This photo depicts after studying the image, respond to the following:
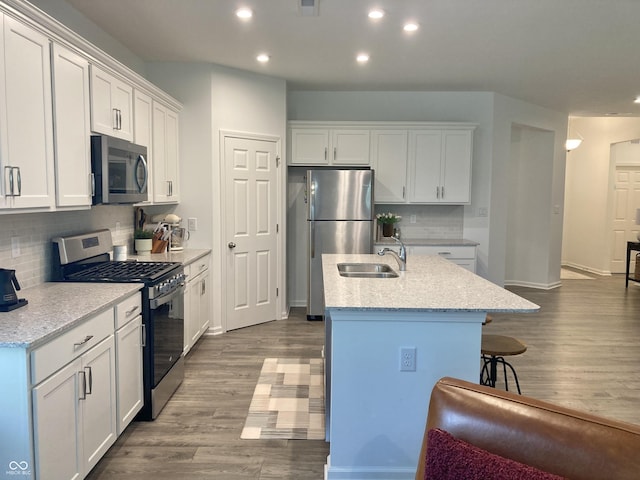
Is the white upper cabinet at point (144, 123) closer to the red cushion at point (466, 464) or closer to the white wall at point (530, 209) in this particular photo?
the red cushion at point (466, 464)

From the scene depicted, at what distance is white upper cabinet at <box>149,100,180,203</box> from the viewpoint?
3996 millimetres

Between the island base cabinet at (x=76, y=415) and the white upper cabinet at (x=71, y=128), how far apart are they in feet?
2.85

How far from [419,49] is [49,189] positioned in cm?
322

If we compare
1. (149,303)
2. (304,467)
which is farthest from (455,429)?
(149,303)

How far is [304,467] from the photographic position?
2.47 metres

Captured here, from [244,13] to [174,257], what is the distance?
2009 mm

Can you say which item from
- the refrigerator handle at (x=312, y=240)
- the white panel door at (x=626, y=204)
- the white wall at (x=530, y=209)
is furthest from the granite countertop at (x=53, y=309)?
the white panel door at (x=626, y=204)

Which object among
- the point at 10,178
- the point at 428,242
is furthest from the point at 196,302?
the point at 428,242

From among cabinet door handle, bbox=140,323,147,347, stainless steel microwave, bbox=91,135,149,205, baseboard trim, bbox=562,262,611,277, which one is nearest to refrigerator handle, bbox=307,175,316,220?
stainless steel microwave, bbox=91,135,149,205

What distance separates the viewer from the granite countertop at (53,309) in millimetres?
1779

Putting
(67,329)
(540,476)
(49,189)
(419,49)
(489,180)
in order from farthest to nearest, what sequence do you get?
(489,180), (419,49), (49,189), (67,329), (540,476)

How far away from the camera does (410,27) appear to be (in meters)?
3.61

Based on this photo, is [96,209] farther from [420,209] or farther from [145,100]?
[420,209]

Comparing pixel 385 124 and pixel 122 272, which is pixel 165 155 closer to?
pixel 122 272
